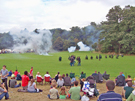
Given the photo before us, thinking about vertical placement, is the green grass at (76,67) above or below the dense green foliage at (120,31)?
below

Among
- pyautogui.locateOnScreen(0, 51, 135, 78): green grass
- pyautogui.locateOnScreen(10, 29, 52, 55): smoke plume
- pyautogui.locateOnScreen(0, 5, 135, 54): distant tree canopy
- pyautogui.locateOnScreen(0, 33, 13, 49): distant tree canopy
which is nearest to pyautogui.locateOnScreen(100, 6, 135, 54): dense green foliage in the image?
pyautogui.locateOnScreen(0, 5, 135, 54): distant tree canopy

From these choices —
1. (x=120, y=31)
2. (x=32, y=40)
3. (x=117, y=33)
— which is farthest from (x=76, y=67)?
(x=120, y=31)

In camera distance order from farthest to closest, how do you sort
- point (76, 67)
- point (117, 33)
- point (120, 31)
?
1. point (120, 31)
2. point (117, 33)
3. point (76, 67)

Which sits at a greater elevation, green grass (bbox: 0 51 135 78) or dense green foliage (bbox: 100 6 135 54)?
dense green foliage (bbox: 100 6 135 54)

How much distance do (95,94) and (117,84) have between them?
3.83m

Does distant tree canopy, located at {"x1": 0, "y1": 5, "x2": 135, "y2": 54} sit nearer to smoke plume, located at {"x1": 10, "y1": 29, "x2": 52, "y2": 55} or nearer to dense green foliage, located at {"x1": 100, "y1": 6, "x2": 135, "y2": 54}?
dense green foliage, located at {"x1": 100, "y1": 6, "x2": 135, "y2": 54}

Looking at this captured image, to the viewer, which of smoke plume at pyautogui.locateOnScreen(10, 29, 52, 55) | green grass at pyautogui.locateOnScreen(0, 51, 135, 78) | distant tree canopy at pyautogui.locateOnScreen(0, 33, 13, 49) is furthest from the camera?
distant tree canopy at pyautogui.locateOnScreen(0, 33, 13, 49)

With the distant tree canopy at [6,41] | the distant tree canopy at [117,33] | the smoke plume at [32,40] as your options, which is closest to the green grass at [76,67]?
the smoke plume at [32,40]

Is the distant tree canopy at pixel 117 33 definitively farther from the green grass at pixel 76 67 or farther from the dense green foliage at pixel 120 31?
the green grass at pixel 76 67

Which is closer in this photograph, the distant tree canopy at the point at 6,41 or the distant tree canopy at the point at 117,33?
the distant tree canopy at the point at 117,33

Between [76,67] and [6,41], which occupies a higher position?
[6,41]

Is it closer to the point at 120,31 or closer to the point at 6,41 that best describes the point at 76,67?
the point at 6,41

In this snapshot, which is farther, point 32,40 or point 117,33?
point 117,33

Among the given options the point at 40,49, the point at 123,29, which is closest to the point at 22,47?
the point at 40,49
